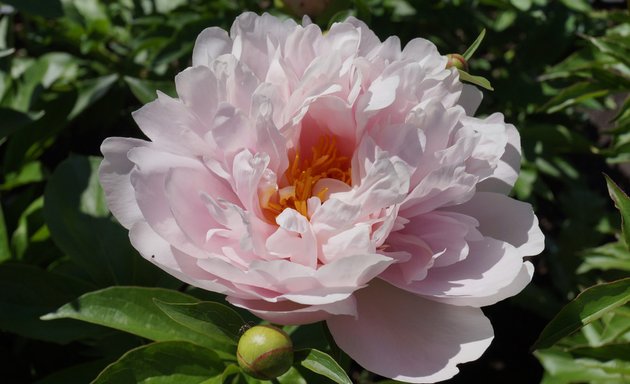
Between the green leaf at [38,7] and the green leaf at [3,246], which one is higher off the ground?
the green leaf at [38,7]

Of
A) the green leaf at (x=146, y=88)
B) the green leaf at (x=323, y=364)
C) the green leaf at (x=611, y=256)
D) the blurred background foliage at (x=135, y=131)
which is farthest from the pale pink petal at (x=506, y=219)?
the green leaf at (x=611, y=256)

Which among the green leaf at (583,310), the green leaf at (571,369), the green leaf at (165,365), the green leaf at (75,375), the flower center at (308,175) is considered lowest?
the green leaf at (571,369)

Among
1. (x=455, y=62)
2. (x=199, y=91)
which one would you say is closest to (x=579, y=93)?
(x=455, y=62)

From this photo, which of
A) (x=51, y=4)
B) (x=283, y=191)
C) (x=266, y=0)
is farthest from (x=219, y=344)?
(x=266, y=0)

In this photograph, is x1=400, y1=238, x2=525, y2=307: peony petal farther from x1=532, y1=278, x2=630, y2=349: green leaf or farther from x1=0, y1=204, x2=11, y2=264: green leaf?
x1=0, y1=204, x2=11, y2=264: green leaf

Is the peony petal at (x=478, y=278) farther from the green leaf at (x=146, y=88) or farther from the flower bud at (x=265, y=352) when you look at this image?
the green leaf at (x=146, y=88)
